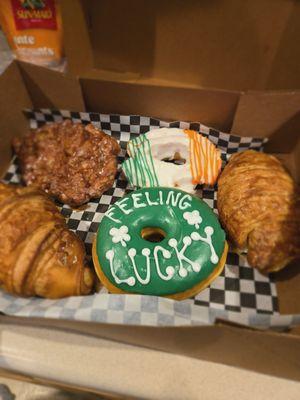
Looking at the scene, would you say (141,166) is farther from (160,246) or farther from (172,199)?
(160,246)

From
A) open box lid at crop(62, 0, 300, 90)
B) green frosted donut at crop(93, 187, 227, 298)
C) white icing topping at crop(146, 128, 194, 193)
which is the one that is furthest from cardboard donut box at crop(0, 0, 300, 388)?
green frosted donut at crop(93, 187, 227, 298)

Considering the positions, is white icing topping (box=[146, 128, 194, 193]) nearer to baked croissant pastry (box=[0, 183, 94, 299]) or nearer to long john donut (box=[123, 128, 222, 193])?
long john donut (box=[123, 128, 222, 193])

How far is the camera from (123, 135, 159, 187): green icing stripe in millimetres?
1406

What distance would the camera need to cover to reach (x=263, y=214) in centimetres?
117

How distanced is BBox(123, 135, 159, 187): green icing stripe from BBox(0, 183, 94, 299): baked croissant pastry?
16.4 inches

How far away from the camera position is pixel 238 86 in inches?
60.1

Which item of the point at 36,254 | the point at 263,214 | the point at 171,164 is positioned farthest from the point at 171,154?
the point at 36,254

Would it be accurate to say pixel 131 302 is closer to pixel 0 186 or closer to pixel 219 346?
pixel 219 346

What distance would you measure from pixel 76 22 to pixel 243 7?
2.25 ft

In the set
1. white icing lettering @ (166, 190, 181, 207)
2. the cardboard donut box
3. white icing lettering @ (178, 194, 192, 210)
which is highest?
the cardboard donut box

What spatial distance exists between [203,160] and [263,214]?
37 cm

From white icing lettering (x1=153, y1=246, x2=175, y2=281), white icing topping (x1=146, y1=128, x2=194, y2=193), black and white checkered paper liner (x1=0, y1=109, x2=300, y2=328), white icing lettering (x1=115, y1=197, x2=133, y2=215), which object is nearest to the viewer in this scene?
black and white checkered paper liner (x1=0, y1=109, x2=300, y2=328)

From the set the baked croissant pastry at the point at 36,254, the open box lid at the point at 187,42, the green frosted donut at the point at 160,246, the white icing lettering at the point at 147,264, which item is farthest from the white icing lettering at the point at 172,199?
the open box lid at the point at 187,42

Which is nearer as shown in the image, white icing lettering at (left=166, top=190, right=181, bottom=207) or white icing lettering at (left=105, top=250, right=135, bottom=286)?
white icing lettering at (left=105, top=250, right=135, bottom=286)
